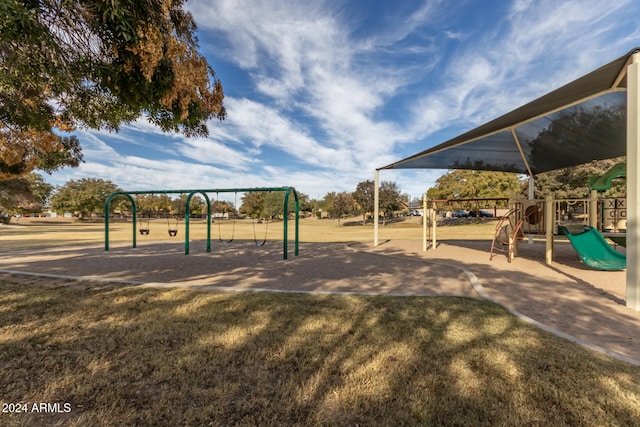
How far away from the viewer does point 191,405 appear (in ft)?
6.81

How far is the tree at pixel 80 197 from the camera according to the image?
50.9 m

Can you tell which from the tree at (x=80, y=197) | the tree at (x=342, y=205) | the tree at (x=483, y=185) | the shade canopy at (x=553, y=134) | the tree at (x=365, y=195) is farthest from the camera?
the tree at (x=80, y=197)

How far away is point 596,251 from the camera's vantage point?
7.35 metres

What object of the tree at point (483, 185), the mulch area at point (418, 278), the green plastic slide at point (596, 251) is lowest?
the mulch area at point (418, 278)

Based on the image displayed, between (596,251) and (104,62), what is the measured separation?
11121 mm

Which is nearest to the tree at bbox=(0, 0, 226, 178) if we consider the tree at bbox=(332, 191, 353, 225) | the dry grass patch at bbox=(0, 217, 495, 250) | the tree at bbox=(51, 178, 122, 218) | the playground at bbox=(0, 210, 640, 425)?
the playground at bbox=(0, 210, 640, 425)

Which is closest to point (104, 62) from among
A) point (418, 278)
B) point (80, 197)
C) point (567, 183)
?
point (418, 278)

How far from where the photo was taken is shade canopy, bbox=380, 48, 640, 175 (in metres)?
5.37

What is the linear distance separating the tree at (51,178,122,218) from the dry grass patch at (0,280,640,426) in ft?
198

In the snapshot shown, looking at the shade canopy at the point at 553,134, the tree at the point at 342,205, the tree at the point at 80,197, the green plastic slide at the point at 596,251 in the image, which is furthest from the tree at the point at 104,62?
the tree at the point at 80,197

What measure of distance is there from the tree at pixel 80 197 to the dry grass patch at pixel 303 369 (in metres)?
60.5

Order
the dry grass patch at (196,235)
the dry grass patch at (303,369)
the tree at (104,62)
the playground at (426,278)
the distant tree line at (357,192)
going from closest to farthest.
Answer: the dry grass patch at (303,369)
the tree at (104,62)
the playground at (426,278)
the dry grass patch at (196,235)
the distant tree line at (357,192)

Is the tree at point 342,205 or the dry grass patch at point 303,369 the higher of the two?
the tree at point 342,205

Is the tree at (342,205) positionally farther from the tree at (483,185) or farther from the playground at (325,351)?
the playground at (325,351)
